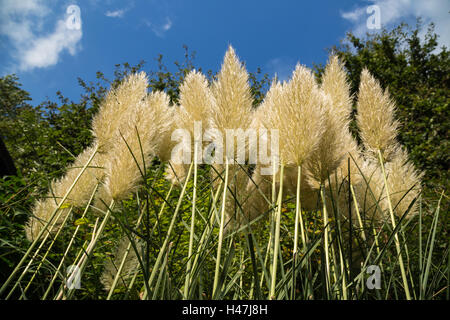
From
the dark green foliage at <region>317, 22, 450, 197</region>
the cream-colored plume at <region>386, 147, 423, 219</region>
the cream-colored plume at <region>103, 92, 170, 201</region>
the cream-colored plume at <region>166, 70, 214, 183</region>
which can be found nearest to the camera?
the cream-colored plume at <region>103, 92, 170, 201</region>

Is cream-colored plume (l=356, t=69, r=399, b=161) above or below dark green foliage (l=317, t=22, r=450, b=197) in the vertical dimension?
below

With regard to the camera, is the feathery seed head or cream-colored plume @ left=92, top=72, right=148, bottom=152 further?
cream-colored plume @ left=92, top=72, right=148, bottom=152

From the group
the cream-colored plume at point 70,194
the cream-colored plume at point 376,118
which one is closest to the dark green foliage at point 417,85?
the cream-colored plume at point 376,118

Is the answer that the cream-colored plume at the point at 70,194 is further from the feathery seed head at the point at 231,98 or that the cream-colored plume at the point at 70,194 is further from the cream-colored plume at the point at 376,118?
the cream-colored plume at the point at 376,118

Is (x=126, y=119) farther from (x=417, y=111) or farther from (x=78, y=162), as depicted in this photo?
(x=417, y=111)
